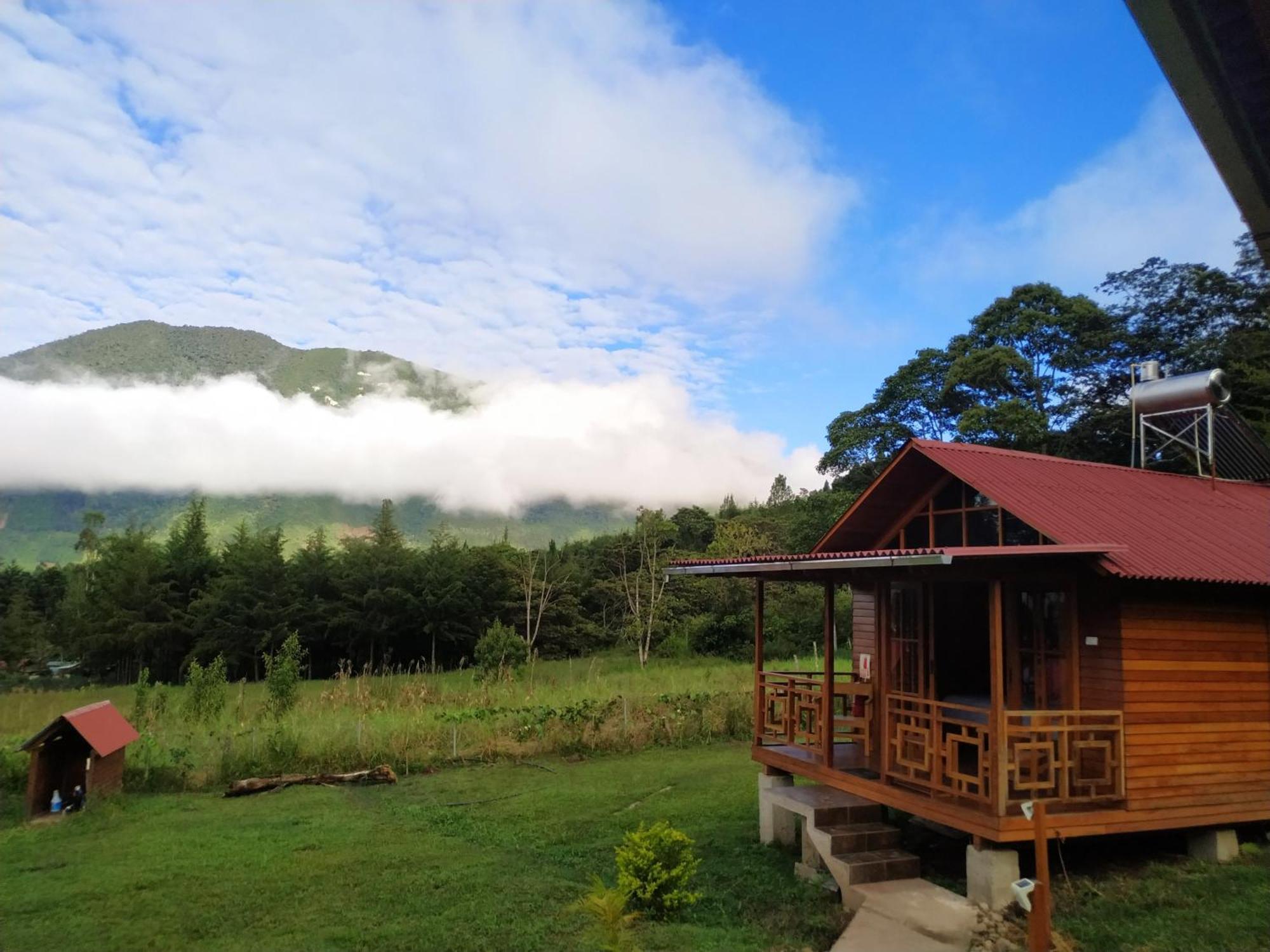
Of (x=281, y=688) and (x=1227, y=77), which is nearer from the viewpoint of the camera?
→ (x=1227, y=77)

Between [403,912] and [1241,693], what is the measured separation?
7144 millimetres

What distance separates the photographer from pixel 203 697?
47.1 feet

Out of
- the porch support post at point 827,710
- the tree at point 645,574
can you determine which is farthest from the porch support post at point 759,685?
the tree at point 645,574

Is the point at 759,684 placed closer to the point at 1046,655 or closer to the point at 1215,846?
the point at 1046,655

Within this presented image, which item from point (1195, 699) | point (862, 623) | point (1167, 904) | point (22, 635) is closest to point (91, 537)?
point (22, 635)

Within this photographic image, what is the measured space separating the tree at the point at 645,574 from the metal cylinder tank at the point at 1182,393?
1794cm

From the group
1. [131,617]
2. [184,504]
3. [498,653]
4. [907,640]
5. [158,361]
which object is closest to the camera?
[907,640]

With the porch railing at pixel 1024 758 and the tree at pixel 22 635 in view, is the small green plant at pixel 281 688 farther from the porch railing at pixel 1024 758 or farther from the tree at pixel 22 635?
the tree at pixel 22 635

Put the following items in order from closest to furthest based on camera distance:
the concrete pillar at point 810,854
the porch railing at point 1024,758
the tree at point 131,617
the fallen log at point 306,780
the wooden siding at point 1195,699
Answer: the porch railing at point 1024,758
the wooden siding at point 1195,699
the concrete pillar at point 810,854
the fallen log at point 306,780
the tree at point 131,617

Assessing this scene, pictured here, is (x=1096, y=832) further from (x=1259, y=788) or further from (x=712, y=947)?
(x=712, y=947)

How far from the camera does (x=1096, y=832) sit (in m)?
6.23

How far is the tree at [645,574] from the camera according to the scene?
95.3 feet

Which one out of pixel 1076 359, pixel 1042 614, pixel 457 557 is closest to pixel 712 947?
pixel 1042 614

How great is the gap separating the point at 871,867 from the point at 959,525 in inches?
136
